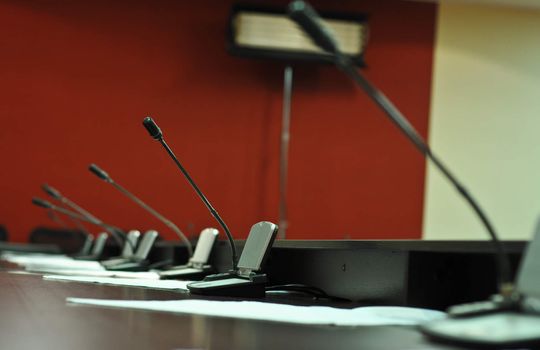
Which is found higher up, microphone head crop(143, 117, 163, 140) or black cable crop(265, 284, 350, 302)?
microphone head crop(143, 117, 163, 140)

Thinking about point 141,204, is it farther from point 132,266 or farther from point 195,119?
point 195,119

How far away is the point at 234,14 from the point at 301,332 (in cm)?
577

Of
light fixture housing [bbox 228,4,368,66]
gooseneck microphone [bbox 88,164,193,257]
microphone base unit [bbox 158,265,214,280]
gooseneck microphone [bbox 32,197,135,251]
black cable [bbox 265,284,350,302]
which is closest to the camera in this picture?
black cable [bbox 265,284,350,302]

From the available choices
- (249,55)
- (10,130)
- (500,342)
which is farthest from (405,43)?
(500,342)

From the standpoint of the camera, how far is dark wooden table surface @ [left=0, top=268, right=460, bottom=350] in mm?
926

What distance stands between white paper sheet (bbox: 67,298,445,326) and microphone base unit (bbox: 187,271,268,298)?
0.26 m

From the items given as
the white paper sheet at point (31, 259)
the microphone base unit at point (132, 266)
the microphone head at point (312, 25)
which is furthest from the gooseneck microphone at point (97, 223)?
the microphone head at point (312, 25)

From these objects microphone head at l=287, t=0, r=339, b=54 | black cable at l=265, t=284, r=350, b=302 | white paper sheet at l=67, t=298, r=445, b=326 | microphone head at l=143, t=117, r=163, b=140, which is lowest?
black cable at l=265, t=284, r=350, b=302

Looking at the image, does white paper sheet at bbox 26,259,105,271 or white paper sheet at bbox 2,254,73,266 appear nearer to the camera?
white paper sheet at bbox 26,259,105,271

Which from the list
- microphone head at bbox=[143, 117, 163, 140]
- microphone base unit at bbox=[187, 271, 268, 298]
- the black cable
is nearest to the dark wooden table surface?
microphone base unit at bbox=[187, 271, 268, 298]

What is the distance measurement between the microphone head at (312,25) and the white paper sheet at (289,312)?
1.22 ft

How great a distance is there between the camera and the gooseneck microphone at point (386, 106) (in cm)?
100

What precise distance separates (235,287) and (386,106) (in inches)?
34.0

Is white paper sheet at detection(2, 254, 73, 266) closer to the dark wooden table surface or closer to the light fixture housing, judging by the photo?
the light fixture housing
